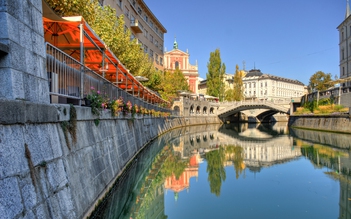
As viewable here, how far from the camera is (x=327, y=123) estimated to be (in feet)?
114

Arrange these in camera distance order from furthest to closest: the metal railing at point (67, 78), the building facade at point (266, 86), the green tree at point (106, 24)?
1. the building facade at point (266, 86)
2. the green tree at point (106, 24)
3. the metal railing at point (67, 78)

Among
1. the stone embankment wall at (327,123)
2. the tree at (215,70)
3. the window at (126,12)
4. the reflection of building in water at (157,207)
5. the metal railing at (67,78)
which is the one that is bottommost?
the reflection of building in water at (157,207)

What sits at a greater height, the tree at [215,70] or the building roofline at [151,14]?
the building roofline at [151,14]

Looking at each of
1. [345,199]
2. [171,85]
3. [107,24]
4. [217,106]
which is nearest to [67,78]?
[345,199]

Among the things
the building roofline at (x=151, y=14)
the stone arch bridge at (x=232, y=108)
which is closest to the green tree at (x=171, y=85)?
the stone arch bridge at (x=232, y=108)

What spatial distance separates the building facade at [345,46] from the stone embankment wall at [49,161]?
173 feet

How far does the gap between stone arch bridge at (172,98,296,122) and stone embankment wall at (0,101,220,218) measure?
43.7 m

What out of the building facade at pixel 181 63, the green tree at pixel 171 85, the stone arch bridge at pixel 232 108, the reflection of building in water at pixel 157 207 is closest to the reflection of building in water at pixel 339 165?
the reflection of building in water at pixel 157 207

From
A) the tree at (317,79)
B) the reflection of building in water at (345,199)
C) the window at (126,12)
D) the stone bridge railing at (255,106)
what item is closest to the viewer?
the reflection of building in water at (345,199)

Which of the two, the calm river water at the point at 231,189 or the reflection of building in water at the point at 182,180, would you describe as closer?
the calm river water at the point at 231,189

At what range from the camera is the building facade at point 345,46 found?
51600 mm

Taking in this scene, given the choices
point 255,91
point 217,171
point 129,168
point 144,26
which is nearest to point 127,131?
point 129,168

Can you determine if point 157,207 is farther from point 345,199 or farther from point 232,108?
point 232,108

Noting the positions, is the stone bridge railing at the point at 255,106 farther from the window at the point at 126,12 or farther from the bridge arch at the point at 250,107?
the window at the point at 126,12
